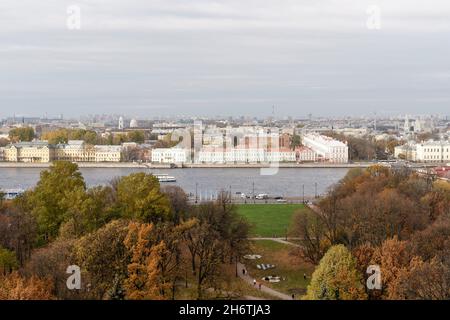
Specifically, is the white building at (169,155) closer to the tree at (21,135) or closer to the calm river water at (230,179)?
the calm river water at (230,179)

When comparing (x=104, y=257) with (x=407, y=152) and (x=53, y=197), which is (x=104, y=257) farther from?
(x=407, y=152)

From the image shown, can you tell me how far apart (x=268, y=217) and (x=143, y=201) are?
201 inches

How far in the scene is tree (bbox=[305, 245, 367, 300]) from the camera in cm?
653

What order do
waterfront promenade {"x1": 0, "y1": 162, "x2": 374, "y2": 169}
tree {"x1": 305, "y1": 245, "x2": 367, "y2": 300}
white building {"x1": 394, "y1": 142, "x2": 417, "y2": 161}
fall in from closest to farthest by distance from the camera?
tree {"x1": 305, "y1": 245, "x2": 367, "y2": 300}
waterfront promenade {"x1": 0, "y1": 162, "x2": 374, "y2": 169}
white building {"x1": 394, "y1": 142, "x2": 417, "y2": 161}

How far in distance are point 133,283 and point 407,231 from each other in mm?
4734

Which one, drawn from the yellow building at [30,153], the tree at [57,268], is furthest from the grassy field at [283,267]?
the yellow building at [30,153]

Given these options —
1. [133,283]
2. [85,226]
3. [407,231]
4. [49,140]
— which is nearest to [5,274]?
[133,283]

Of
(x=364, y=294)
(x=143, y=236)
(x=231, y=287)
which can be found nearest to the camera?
(x=364, y=294)

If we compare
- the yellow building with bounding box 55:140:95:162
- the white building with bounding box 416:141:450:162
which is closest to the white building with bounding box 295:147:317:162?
the white building with bounding box 416:141:450:162

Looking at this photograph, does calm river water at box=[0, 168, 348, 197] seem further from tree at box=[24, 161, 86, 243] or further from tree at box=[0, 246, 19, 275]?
tree at box=[0, 246, 19, 275]

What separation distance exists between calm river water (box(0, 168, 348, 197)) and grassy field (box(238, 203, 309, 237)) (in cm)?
341
